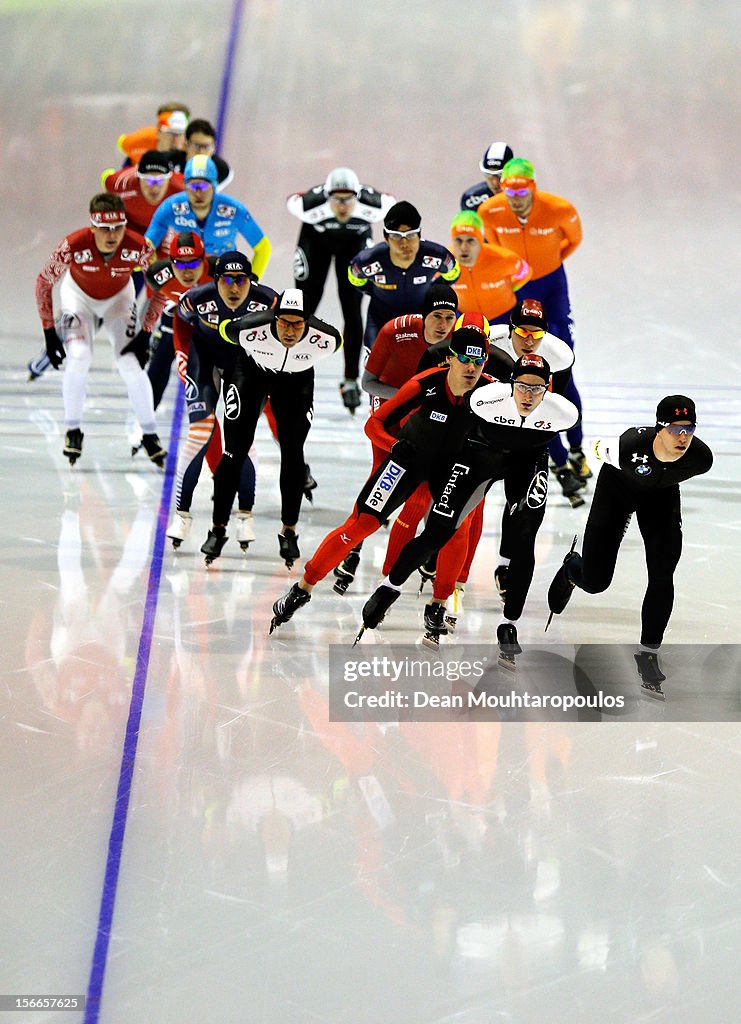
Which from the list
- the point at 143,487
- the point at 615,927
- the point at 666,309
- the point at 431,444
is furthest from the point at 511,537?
the point at 666,309

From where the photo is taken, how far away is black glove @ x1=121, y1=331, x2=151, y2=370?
776 cm

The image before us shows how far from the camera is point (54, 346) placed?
771cm

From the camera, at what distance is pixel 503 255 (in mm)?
7254

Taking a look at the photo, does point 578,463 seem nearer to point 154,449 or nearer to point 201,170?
point 154,449

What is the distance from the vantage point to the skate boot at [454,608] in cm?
569

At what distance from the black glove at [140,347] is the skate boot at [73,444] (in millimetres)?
508

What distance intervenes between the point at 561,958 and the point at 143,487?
15.1 ft

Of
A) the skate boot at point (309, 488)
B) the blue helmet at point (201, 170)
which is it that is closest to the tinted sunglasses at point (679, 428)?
the skate boot at point (309, 488)

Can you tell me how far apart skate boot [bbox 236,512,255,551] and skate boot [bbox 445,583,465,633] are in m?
1.09

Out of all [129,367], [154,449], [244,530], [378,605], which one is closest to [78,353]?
[129,367]

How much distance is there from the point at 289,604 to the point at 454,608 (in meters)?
0.74

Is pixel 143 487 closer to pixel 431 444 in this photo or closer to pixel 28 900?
pixel 431 444

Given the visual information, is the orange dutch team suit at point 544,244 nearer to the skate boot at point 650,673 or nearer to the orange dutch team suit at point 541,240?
the orange dutch team suit at point 541,240

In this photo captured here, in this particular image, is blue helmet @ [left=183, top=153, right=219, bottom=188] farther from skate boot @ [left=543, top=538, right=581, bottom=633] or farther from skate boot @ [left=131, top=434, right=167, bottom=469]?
skate boot @ [left=543, top=538, right=581, bottom=633]
